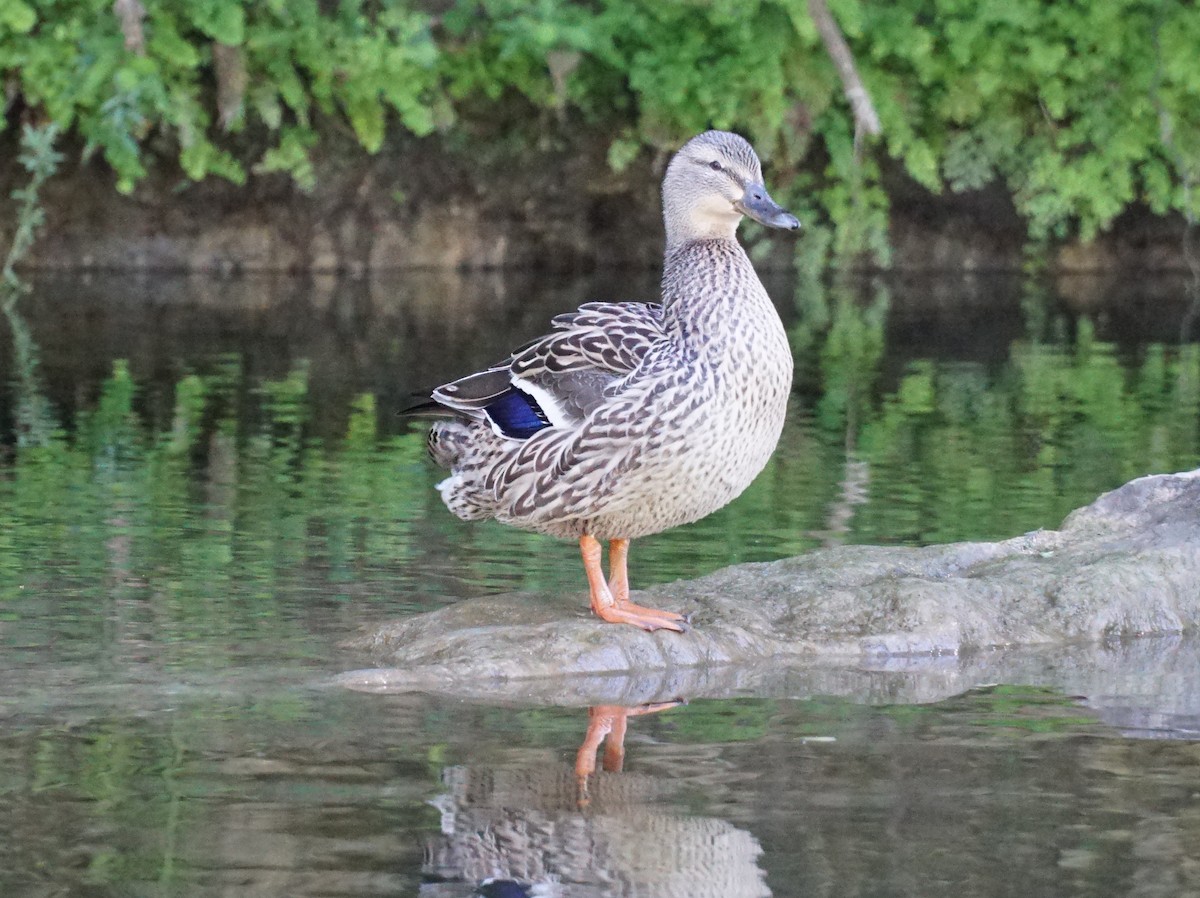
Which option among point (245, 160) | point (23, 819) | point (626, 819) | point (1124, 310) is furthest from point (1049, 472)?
point (245, 160)

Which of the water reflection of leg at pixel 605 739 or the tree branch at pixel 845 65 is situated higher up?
the tree branch at pixel 845 65

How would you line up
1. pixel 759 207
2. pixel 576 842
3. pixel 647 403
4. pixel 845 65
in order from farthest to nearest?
pixel 845 65 → pixel 759 207 → pixel 647 403 → pixel 576 842

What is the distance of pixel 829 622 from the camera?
6297 mm

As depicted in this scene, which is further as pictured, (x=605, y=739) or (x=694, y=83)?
(x=694, y=83)

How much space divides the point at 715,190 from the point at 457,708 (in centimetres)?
192

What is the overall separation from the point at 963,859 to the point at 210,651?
8.07ft

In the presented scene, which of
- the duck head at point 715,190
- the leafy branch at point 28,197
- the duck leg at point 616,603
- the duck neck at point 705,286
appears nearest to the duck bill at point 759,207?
the duck head at point 715,190

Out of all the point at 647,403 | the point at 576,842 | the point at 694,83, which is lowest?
the point at 576,842

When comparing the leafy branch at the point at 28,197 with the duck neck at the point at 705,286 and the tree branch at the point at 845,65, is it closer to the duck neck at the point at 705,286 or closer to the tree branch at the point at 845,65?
the tree branch at the point at 845,65

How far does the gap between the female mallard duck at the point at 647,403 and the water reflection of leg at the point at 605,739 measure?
0.59 meters

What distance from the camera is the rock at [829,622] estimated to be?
227 inches

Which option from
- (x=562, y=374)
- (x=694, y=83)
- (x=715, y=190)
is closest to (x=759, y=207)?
(x=715, y=190)

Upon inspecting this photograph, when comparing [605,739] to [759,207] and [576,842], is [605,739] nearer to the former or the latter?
[576,842]

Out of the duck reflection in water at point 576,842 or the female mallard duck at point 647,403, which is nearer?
the duck reflection in water at point 576,842
